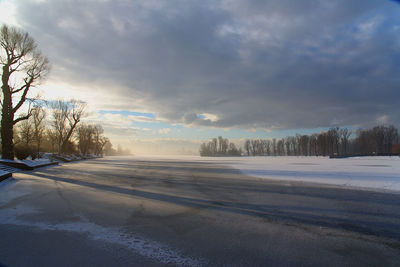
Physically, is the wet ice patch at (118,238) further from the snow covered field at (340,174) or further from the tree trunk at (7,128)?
the tree trunk at (7,128)

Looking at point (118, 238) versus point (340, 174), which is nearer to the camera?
point (118, 238)

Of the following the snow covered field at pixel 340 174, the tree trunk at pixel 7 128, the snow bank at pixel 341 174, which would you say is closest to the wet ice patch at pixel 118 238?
the snow covered field at pixel 340 174

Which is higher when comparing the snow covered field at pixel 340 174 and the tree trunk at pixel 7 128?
the tree trunk at pixel 7 128

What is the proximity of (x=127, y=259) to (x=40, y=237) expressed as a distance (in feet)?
6.95

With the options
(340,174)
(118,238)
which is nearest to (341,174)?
(340,174)

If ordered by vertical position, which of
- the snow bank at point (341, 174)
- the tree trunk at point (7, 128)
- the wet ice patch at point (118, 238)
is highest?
the tree trunk at point (7, 128)

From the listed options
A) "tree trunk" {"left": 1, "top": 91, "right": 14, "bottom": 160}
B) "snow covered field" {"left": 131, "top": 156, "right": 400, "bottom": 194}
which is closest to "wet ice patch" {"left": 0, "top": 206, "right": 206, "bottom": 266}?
"snow covered field" {"left": 131, "top": 156, "right": 400, "bottom": 194}

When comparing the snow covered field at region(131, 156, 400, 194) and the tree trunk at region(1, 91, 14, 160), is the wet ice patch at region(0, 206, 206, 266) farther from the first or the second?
the tree trunk at region(1, 91, 14, 160)

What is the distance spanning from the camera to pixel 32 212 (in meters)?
6.29

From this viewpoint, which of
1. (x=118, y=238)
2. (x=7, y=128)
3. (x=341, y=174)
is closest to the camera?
(x=118, y=238)

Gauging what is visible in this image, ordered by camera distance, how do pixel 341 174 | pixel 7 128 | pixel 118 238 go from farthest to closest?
pixel 7 128, pixel 341 174, pixel 118 238

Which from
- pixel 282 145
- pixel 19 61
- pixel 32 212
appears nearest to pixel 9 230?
pixel 32 212

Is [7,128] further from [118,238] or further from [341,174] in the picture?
[341,174]

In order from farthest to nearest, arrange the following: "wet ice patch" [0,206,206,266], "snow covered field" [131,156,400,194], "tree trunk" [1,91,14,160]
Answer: "tree trunk" [1,91,14,160], "snow covered field" [131,156,400,194], "wet ice patch" [0,206,206,266]
